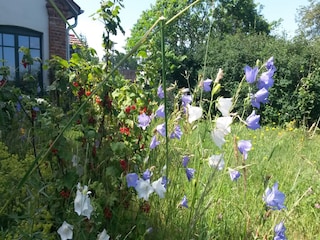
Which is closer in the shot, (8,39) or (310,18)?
(8,39)

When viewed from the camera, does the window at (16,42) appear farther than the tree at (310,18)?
No

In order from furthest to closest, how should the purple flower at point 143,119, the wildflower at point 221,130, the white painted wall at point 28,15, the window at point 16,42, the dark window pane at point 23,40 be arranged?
1. the dark window pane at point 23,40
2. the window at point 16,42
3. the white painted wall at point 28,15
4. the purple flower at point 143,119
5. the wildflower at point 221,130

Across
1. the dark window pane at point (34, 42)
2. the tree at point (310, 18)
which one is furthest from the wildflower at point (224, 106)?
the tree at point (310, 18)

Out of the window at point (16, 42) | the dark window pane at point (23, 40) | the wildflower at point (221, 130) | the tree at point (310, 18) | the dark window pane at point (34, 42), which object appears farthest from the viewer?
Answer: the tree at point (310, 18)

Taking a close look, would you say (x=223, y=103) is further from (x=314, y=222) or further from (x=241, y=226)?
(x=314, y=222)

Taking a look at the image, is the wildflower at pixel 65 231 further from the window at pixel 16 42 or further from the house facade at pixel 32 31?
the window at pixel 16 42

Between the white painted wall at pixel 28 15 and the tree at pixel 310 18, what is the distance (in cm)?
2317

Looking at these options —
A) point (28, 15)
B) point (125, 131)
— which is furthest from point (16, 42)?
point (125, 131)

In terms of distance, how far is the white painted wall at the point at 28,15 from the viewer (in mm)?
9008

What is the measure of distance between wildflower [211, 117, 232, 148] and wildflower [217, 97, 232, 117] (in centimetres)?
5

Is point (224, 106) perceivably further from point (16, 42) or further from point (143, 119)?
point (16, 42)

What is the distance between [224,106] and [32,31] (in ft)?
30.4

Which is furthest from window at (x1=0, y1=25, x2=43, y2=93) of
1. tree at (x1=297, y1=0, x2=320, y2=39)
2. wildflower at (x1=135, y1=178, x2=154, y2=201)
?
tree at (x1=297, y1=0, x2=320, y2=39)

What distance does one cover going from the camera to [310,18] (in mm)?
28250
